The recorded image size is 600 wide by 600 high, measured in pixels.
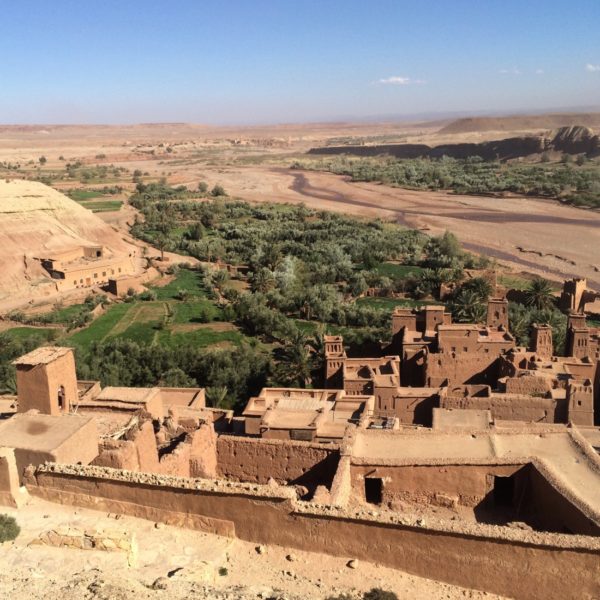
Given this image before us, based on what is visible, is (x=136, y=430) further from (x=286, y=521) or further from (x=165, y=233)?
(x=165, y=233)

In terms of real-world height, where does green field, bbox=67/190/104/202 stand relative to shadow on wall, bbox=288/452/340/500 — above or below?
above

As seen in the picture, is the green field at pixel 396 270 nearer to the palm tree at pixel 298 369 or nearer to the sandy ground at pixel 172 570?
the palm tree at pixel 298 369

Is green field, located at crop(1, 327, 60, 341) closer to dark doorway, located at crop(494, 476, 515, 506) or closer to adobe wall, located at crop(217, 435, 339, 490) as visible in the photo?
adobe wall, located at crop(217, 435, 339, 490)

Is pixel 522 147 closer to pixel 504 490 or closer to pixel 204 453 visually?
pixel 504 490

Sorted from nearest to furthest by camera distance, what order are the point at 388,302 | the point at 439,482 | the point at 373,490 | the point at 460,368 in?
the point at 439,482 < the point at 373,490 < the point at 460,368 < the point at 388,302

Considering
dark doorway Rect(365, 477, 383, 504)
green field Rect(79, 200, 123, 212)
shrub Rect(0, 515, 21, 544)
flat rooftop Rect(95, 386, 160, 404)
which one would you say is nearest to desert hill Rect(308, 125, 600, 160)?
green field Rect(79, 200, 123, 212)

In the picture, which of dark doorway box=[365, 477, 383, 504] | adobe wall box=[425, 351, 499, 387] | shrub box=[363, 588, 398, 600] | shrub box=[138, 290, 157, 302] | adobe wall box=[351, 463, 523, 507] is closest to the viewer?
shrub box=[363, 588, 398, 600]

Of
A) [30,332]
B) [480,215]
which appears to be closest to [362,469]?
[30,332]
